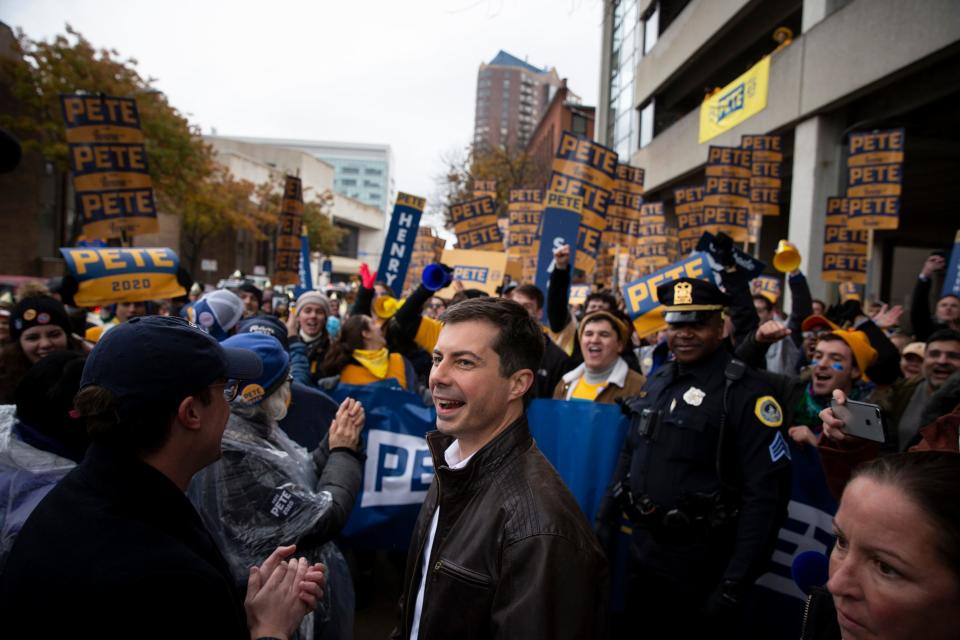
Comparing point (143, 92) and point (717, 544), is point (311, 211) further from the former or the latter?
point (717, 544)

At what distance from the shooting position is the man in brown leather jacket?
158 centimetres

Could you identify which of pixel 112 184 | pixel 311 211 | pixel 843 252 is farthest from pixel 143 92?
pixel 311 211

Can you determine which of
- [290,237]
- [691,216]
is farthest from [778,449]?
[691,216]

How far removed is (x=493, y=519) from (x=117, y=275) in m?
4.92

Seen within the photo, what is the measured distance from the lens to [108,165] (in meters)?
7.31

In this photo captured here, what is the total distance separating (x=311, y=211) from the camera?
50.8m

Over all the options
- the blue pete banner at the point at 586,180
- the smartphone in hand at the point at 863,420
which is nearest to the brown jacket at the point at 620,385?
the smartphone in hand at the point at 863,420

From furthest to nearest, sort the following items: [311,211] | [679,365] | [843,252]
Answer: [311,211], [843,252], [679,365]

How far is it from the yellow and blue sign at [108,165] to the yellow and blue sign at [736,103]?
15.7m

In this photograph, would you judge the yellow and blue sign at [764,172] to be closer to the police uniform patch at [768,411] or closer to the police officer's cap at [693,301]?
the police officer's cap at [693,301]

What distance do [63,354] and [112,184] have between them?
5993mm

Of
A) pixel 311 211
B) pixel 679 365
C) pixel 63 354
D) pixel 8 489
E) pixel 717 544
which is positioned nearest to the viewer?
pixel 8 489

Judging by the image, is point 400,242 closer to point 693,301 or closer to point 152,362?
point 693,301

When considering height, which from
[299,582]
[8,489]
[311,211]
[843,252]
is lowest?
[299,582]
